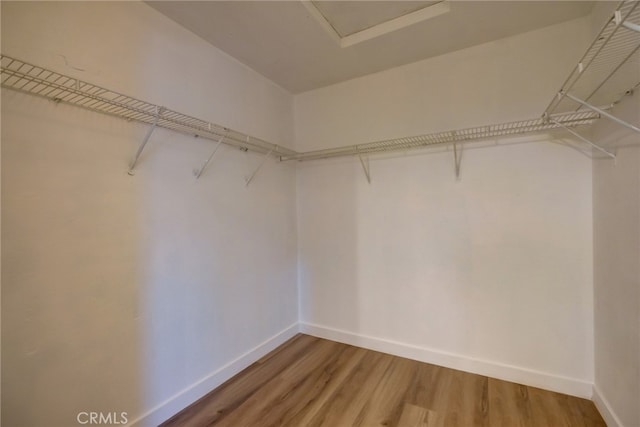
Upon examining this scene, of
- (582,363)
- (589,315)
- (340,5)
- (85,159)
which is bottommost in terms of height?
(582,363)

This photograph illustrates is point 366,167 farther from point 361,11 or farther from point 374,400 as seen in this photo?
point 374,400

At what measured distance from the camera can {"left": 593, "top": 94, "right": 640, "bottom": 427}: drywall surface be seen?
115cm

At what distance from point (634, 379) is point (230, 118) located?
2534 mm

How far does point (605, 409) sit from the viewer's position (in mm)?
1413

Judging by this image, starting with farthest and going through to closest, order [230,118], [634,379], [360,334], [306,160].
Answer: [306,160] < [360,334] < [230,118] < [634,379]

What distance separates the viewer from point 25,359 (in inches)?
41.4

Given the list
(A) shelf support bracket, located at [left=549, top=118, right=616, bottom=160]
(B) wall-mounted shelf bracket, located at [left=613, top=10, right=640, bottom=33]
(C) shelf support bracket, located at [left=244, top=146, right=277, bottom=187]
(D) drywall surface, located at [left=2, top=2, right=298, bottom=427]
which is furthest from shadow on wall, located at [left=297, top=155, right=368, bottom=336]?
(B) wall-mounted shelf bracket, located at [left=613, top=10, right=640, bottom=33]

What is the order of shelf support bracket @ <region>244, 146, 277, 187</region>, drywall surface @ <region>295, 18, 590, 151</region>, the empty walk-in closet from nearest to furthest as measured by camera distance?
the empty walk-in closet
drywall surface @ <region>295, 18, 590, 151</region>
shelf support bracket @ <region>244, 146, 277, 187</region>

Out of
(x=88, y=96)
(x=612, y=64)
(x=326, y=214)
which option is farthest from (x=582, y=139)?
(x=88, y=96)

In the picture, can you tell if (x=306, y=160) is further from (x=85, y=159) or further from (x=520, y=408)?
(x=520, y=408)

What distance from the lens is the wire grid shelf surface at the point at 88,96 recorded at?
1.03 m

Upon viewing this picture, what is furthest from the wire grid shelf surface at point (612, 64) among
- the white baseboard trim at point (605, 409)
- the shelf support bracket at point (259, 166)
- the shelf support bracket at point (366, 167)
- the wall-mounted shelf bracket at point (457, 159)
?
the shelf support bracket at point (259, 166)

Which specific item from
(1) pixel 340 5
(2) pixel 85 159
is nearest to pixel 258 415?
(2) pixel 85 159

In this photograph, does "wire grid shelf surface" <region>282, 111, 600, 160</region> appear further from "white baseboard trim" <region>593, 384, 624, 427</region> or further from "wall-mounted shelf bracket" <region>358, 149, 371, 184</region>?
"white baseboard trim" <region>593, 384, 624, 427</region>
